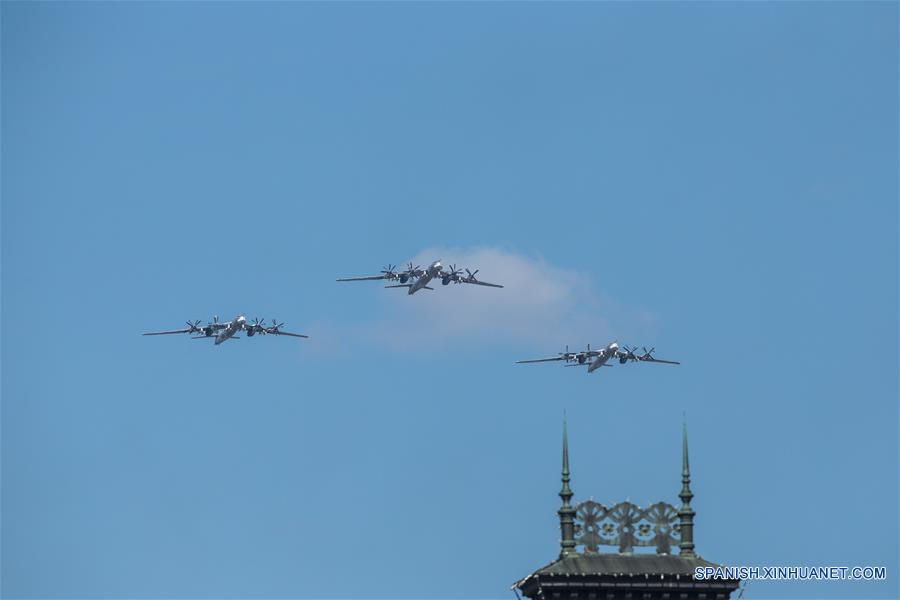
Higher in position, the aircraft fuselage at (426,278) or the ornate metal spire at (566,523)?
the aircraft fuselage at (426,278)

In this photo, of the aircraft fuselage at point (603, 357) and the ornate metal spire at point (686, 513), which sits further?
the aircraft fuselage at point (603, 357)

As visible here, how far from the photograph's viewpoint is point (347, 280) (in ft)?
653

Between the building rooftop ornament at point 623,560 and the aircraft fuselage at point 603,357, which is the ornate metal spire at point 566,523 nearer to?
the building rooftop ornament at point 623,560

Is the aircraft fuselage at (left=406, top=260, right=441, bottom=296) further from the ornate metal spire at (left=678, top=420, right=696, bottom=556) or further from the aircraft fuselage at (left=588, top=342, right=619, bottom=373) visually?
the ornate metal spire at (left=678, top=420, right=696, bottom=556)

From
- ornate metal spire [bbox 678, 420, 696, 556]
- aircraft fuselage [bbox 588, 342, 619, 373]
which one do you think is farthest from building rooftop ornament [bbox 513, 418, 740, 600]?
aircraft fuselage [bbox 588, 342, 619, 373]

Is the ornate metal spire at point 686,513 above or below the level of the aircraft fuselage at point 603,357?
below

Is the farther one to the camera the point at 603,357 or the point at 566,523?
the point at 603,357

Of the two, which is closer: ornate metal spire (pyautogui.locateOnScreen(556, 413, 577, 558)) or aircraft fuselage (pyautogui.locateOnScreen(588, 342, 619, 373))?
ornate metal spire (pyautogui.locateOnScreen(556, 413, 577, 558))

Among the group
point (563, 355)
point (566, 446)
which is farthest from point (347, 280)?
point (566, 446)

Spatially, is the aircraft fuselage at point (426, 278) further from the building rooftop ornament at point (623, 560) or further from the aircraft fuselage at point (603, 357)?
the building rooftop ornament at point (623, 560)

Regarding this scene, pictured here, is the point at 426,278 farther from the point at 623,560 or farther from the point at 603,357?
the point at 623,560

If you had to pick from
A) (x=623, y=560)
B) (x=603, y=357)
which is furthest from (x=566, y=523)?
(x=603, y=357)

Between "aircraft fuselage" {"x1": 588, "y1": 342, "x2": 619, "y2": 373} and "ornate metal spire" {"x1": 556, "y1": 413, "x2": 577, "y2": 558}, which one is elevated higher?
"aircraft fuselage" {"x1": 588, "y1": 342, "x2": 619, "y2": 373}

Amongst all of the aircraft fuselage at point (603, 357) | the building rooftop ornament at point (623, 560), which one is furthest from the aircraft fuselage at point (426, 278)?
the building rooftop ornament at point (623, 560)
